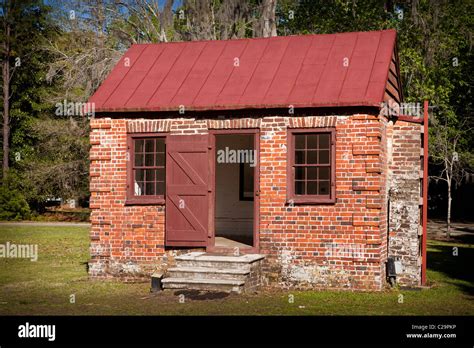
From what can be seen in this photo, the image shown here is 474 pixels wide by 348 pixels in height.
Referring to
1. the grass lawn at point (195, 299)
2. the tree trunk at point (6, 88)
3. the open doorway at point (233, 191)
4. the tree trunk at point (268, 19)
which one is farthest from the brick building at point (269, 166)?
the tree trunk at point (6, 88)

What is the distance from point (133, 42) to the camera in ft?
100

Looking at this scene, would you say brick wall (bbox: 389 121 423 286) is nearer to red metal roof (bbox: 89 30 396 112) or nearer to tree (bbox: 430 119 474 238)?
red metal roof (bbox: 89 30 396 112)

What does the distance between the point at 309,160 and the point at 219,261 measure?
11.0 feet

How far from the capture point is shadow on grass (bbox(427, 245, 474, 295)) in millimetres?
16188

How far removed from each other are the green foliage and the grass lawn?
18.3 meters

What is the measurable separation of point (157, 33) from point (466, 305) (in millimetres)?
20348

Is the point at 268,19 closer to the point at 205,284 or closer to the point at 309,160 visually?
Result: the point at 309,160

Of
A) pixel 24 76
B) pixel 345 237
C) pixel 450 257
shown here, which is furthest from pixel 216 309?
pixel 24 76

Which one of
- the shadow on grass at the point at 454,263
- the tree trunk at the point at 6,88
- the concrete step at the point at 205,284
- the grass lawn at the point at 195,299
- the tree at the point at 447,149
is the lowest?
the grass lawn at the point at 195,299

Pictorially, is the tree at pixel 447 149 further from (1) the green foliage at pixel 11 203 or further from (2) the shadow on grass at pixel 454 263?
(1) the green foliage at pixel 11 203

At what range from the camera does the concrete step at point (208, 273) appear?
13727 millimetres

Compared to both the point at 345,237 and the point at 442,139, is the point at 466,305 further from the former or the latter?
the point at 442,139

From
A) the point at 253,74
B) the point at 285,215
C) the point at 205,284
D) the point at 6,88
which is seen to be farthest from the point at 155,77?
the point at 6,88

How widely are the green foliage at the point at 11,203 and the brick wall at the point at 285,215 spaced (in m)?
21.5
